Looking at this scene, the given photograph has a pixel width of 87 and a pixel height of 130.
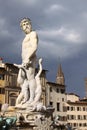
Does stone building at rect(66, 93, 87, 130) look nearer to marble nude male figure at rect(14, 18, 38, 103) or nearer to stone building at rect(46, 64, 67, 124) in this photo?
stone building at rect(46, 64, 67, 124)

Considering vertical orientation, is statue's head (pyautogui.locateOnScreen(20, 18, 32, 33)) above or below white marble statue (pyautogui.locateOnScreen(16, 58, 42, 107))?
above

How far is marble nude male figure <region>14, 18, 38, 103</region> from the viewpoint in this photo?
18.4m

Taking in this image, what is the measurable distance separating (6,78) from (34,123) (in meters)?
57.2

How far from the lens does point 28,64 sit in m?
18.5

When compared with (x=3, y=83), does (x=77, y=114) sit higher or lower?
lower

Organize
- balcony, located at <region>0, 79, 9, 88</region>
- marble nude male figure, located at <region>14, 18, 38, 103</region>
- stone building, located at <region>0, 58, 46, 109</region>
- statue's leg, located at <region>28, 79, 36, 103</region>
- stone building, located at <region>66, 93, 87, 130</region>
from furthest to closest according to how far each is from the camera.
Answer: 1. stone building, located at <region>66, 93, 87, 130</region>
2. balcony, located at <region>0, 79, 9, 88</region>
3. stone building, located at <region>0, 58, 46, 109</region>
4. marble nude male figure, located at <region>14, 18, 38, 103</region>
5. statue's leg, located at <region>28, 79, 36, 103</region>

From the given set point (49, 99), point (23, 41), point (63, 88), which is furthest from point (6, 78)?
point (23, 41)

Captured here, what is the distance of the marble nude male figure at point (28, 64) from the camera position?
18.4 meters

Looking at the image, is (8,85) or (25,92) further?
(8,85)

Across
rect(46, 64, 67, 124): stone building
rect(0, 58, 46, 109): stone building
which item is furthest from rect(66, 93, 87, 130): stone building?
rect(0, 58, 46, 109): stone building

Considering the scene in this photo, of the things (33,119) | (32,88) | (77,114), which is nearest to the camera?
(33,119)

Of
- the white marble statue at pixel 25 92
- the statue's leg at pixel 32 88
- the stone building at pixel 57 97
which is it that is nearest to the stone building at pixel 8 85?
the stone building at pixel 57 97

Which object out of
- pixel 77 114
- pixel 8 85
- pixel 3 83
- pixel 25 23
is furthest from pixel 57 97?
pixel 25 23

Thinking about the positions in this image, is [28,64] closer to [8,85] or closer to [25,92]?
[25,92]
